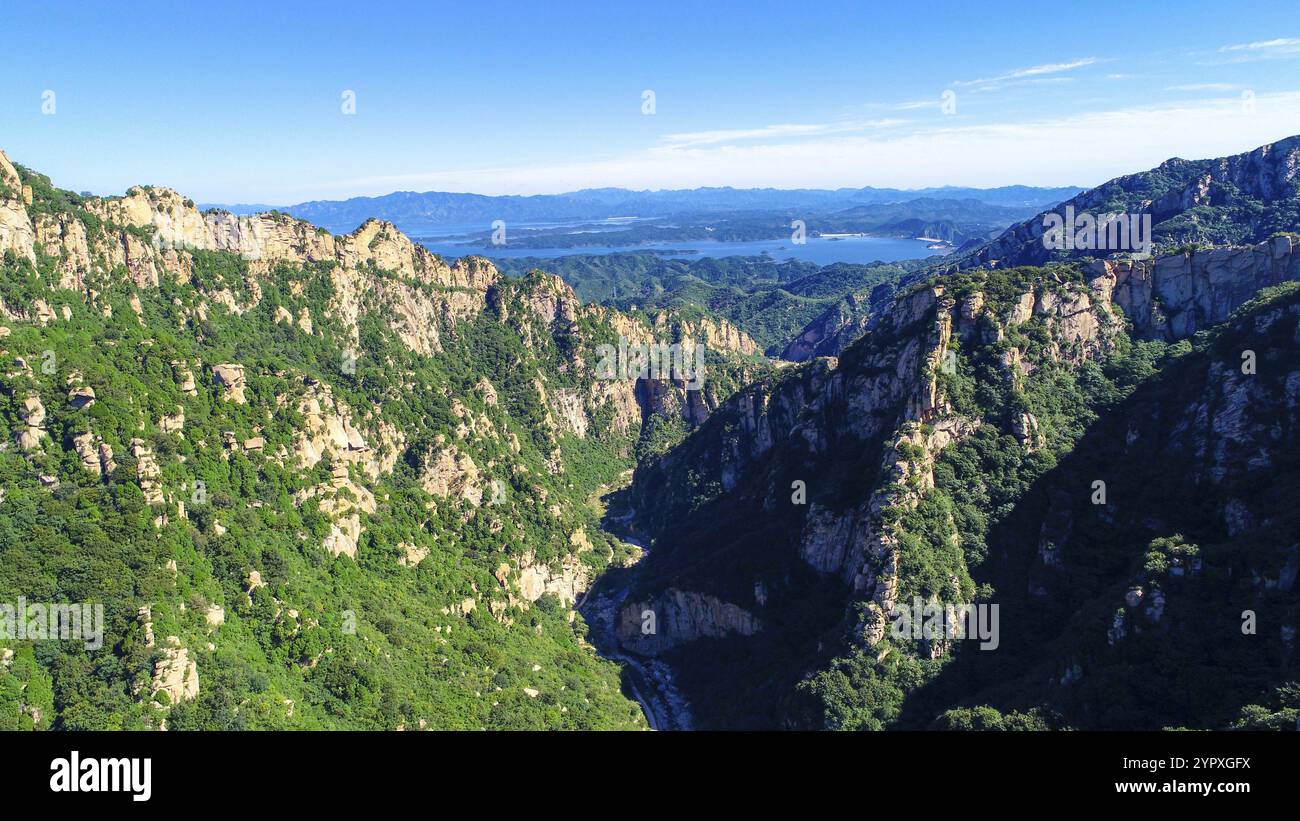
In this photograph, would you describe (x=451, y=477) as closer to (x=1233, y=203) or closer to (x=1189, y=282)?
(x=1189, y=282)

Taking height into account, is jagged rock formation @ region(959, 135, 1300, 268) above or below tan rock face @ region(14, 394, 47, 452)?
above

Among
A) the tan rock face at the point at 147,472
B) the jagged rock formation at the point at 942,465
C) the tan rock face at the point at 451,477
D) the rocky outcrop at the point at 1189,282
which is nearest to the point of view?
the tan rock face at the point at 147,472

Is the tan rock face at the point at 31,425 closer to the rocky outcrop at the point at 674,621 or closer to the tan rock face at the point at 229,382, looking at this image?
the tan rock face at the point at 229,382

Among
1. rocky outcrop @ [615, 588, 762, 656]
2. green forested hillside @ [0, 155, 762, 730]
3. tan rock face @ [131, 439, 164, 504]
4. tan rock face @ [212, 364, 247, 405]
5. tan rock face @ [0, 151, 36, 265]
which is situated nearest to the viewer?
green forested hillside @ [0, 155, 762, 730]

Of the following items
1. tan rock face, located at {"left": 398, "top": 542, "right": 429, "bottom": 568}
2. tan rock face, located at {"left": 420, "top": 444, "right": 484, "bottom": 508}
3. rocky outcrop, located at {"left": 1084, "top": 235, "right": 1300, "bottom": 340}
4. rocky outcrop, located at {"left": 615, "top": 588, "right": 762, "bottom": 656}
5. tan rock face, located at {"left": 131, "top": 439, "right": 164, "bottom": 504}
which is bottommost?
rocky outcrop, located at {"left": 615, "top": 588, "right": 762, "bottom": 656}

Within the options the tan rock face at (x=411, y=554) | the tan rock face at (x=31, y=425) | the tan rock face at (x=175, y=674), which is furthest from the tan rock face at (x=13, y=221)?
the tan rock face at (x=175, y=674)

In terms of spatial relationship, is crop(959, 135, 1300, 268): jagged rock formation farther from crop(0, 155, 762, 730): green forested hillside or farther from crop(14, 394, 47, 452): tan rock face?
crop(14, 394, 47, 452): tan rock face

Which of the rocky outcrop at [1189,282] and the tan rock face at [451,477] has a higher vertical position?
the rocky outcrop at [1189,282]

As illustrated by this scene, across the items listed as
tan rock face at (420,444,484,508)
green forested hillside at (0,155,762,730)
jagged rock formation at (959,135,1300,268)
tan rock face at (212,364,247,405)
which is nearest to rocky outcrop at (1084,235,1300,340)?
jagged rock formation at (959,135,1300,268)

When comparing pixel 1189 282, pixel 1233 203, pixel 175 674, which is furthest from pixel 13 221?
pixel 1233 203

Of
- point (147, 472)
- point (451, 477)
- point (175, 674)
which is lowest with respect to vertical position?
point (175, 674)
